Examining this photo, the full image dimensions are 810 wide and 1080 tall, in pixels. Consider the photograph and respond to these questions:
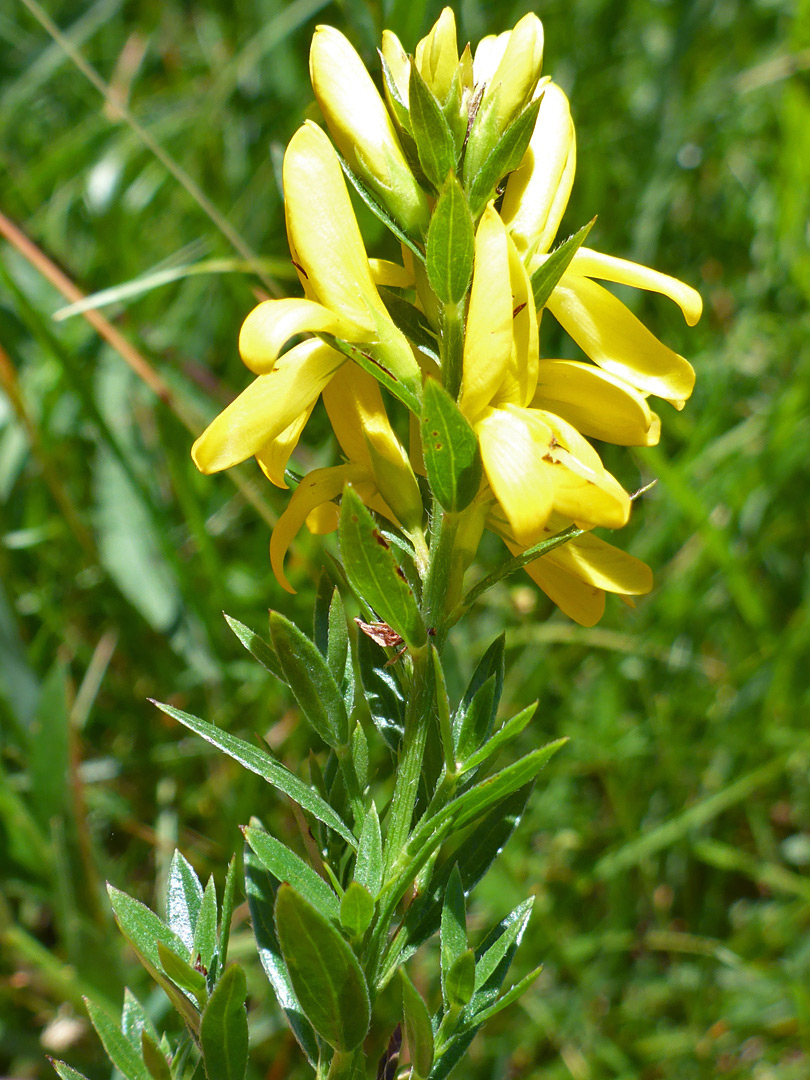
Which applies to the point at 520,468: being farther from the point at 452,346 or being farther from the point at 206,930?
the point at 206,930

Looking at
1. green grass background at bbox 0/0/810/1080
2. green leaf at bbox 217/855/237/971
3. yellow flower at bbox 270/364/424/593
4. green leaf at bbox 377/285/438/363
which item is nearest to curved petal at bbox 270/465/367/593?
yellow flower at bbox 270/364/424/593

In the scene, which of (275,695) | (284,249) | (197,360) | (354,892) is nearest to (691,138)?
(284,249)

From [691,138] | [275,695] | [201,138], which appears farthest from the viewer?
[691,138]

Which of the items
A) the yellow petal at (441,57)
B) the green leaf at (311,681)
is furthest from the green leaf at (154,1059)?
the yellow petal at (441,57)

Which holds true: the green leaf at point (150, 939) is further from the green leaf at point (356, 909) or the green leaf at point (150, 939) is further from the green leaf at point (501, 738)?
the green leaf at point (501, 738)

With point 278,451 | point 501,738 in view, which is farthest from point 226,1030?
point 278,451

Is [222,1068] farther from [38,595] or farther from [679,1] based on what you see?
[679,1]
